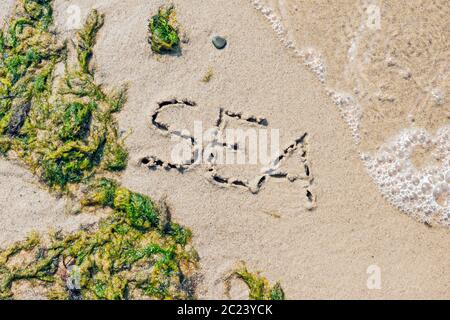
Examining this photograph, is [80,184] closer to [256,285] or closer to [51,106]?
[51,106]

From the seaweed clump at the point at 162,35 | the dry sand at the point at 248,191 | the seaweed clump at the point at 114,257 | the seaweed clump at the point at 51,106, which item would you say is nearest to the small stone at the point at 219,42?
the dry sand at the point at 248,191

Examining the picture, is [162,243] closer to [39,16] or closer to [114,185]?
[114,185]

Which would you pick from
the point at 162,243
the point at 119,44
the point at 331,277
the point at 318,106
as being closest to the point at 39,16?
the point at 119,44

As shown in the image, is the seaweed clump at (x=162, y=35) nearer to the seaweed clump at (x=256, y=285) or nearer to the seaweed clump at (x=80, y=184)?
the seaweed clump at (x=80, y=184)

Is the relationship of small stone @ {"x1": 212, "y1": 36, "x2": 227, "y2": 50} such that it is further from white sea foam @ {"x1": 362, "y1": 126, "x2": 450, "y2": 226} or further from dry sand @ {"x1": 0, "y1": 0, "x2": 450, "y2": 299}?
white sea foam @ {"x1": 362, "y1": 126, "x2": 450, "y2": 226}

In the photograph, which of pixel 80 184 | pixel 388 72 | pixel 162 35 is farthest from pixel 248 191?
pixel 388 72
